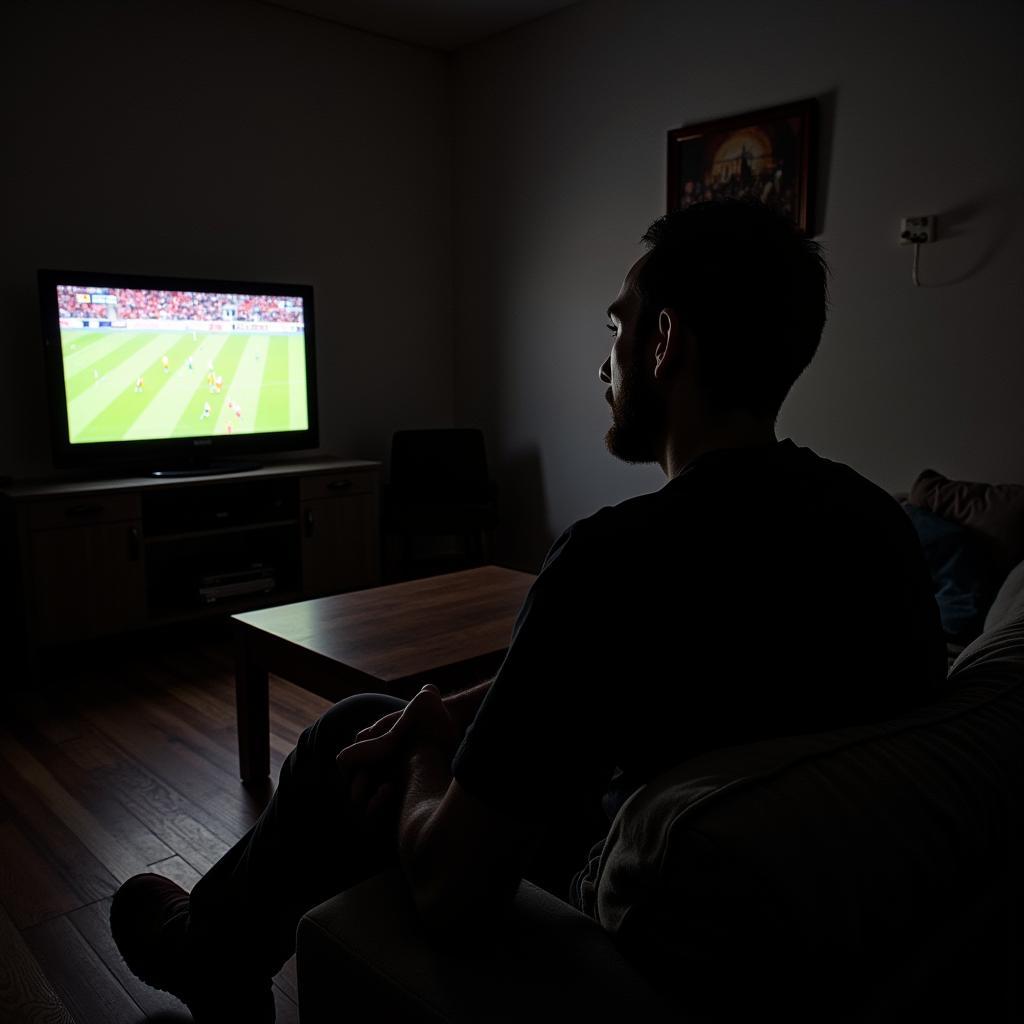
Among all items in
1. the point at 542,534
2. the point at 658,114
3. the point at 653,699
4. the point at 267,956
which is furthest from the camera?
the point at 542,534

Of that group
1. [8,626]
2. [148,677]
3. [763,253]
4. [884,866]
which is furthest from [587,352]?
[884,866]

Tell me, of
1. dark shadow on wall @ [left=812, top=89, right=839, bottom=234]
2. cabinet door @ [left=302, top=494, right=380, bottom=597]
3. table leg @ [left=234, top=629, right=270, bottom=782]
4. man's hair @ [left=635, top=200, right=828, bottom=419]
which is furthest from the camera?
cabinet door @ [left=302, top=494, right=380, bottom=597]

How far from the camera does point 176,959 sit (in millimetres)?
1354

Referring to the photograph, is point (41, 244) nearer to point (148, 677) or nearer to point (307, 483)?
point (307, 483)

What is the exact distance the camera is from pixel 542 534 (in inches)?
188

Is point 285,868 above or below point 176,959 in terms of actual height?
above

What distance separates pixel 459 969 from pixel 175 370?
342 centimetres

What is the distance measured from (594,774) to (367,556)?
11.8 feet

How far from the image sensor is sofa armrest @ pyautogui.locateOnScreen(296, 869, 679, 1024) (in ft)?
2.39

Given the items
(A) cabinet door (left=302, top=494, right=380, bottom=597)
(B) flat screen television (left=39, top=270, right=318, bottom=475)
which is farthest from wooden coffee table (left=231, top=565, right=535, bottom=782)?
(B) flat screen television (left=39, top=270, right=318, bottom=475)

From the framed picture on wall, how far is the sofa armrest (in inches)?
115

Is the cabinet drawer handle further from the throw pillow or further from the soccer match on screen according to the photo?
the throw pillow

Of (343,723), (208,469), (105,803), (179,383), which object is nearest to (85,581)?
(208,469)

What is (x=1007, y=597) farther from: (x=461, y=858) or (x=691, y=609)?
(x=461, y=858)
